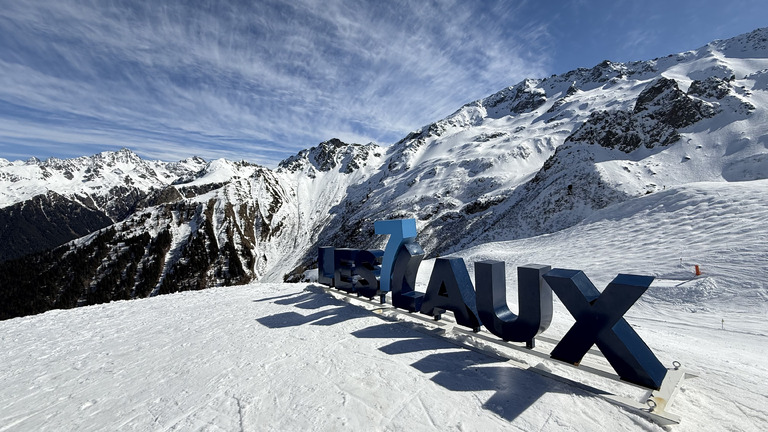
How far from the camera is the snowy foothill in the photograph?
542 centimetres

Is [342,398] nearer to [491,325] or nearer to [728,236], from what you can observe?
[491,325]

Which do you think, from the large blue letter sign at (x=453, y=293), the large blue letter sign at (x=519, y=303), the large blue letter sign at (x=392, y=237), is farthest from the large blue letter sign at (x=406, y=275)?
the large blue letter sign at (x=519, y=303)

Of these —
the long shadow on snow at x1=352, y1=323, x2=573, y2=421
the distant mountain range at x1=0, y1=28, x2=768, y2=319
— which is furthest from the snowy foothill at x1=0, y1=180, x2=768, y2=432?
the distant mountain range at x1=0, y1=28, x2=768, y2=319

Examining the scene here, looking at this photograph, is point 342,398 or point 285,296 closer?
point 342,398

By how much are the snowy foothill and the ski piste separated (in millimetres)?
103

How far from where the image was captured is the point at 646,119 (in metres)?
53.2

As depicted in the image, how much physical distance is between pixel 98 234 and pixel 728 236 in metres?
167

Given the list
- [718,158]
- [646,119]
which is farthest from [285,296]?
[646,119]

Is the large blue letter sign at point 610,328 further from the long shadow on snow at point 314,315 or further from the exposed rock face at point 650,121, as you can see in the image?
the exposed rock face at point 650,121

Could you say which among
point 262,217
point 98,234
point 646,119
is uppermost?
point 646,119

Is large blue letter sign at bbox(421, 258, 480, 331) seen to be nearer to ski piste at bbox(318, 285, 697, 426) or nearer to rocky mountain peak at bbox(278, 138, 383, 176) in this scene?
ski piste at bbox(318, 285, 697, 426)

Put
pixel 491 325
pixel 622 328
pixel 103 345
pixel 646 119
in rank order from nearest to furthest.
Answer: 1. pixel 622 328
2. pixel 491 325
3. pixel 103 345
4. pixel 646 119

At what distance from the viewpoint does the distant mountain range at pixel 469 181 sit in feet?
145

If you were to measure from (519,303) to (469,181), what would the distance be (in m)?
73.5
